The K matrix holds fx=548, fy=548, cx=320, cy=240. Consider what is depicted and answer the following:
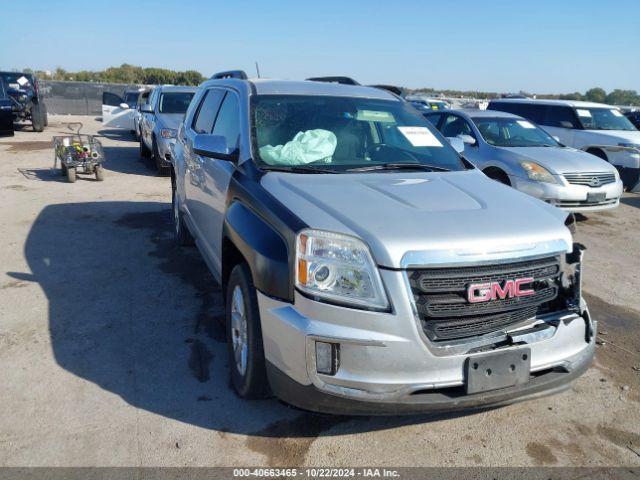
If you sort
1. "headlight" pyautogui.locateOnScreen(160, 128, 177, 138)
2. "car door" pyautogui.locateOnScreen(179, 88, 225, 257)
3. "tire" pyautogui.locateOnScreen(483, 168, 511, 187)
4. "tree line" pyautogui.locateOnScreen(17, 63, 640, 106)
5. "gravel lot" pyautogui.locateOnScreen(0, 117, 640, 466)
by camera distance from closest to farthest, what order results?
1. "gravel lot" pyautogui.locateOnScreen(0, 117, 640, 466)
2. "car door" pyautogui.locateOnScreen(179, 88, 225, 257)
3. "tire" pyautogui.locateOnScreen(483, 168, 511, 187)
4. "headlight" pyautogui.locateOnScreen(160, 128, 177, 138)
5. "tree line" pyautogui.locateOnScreen(17, 63, 640, 106)

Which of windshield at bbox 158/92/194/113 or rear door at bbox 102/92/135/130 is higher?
windshield at bbox 158/92/194/113

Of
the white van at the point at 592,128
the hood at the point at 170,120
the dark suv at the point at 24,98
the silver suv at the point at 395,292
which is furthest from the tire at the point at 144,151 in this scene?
the silver suv at the point at 395,292

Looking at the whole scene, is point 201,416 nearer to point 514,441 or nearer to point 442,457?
point 442,457

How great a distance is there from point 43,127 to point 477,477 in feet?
66.3

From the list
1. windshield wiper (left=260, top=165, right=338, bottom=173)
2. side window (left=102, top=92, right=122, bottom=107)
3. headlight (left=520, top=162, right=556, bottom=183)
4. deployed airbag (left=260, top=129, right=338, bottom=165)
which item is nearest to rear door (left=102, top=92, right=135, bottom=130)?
side window (left=102, top=92, right=122, bottom=107)

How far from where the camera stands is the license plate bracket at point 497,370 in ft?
8.45

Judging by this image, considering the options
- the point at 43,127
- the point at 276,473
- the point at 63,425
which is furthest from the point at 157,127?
the point at 43,127

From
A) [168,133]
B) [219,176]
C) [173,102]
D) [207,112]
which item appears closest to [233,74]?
[207,112]

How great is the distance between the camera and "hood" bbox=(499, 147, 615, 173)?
7.93m

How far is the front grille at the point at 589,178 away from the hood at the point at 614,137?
3.50 metres

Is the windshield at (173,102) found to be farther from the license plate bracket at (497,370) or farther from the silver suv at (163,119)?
the license plate bracket at (497,370)

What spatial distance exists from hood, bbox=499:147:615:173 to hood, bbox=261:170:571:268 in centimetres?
491

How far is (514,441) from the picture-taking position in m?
3.02

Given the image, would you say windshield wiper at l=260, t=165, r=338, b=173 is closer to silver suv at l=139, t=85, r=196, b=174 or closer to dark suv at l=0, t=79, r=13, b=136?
silver suv at l=139, t=85, r=196, b=174
